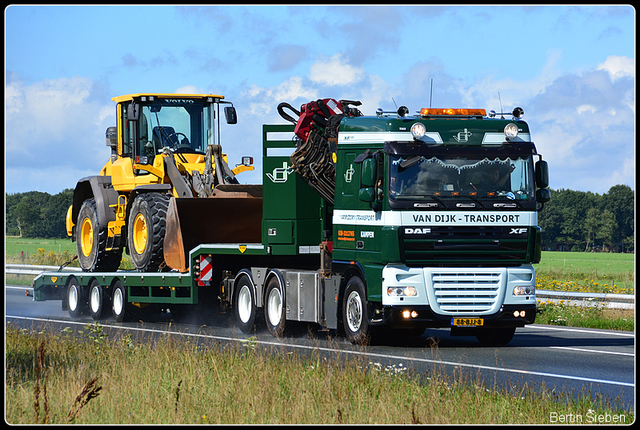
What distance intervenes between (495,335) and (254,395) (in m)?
7.30

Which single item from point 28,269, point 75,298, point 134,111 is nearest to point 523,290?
point 134,111

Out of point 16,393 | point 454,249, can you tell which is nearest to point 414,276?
point 454,249

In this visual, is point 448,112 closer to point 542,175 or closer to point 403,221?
point 542,175

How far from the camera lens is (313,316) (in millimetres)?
15547

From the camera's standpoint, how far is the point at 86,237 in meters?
22.0

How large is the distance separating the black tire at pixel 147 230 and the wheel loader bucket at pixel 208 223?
249 millimetres

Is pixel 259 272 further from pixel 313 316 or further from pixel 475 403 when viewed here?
pixel 475 403

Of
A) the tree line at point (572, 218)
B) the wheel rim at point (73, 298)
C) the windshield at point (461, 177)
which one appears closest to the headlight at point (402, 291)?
the windshield at point (461, 177)

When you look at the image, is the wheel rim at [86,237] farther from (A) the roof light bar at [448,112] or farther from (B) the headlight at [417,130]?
(B) the headlight at [417,130]

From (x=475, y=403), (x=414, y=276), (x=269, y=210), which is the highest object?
(x=269, y=210)

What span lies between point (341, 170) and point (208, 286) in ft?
15.0

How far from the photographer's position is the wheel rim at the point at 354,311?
14.5 meters

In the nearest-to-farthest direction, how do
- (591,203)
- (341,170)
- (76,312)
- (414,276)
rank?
(414,276), (341,170), (76,312), (591,203)

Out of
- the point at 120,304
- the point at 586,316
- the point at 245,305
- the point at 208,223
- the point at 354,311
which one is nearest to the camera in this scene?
the point at 354,311
